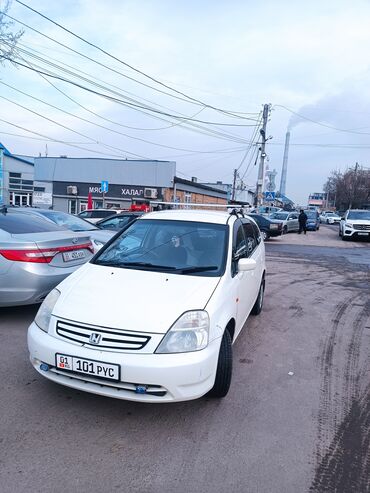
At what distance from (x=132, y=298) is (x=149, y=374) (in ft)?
2.25

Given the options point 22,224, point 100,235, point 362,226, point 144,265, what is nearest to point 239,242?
point 144,265

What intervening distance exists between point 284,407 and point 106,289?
1.89 meters

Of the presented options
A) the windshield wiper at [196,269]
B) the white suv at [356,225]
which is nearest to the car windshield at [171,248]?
the windshield wiper at [196,269]

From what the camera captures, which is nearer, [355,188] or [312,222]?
[312,222]

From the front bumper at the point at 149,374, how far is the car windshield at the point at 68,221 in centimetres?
564

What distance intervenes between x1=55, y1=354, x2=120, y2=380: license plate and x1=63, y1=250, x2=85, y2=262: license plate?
2.69 meters

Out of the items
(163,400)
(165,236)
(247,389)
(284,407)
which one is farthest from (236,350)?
(163,400)

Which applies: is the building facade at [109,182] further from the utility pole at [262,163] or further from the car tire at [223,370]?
the car tire at [223,370]

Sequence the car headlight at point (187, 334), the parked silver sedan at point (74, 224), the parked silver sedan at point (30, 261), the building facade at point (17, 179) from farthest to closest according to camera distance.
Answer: the building facade at point (17, 179), the parked silver sedan at point (74, 224), the parked silver sedan at point (30, 261), the car headlight at point (187, 334)

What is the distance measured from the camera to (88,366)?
9.20ft

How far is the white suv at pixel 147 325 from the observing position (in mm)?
2789

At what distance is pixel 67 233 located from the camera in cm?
585

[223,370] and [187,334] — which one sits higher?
[187,334]

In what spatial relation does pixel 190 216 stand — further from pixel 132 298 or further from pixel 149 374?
pixel 149 374
